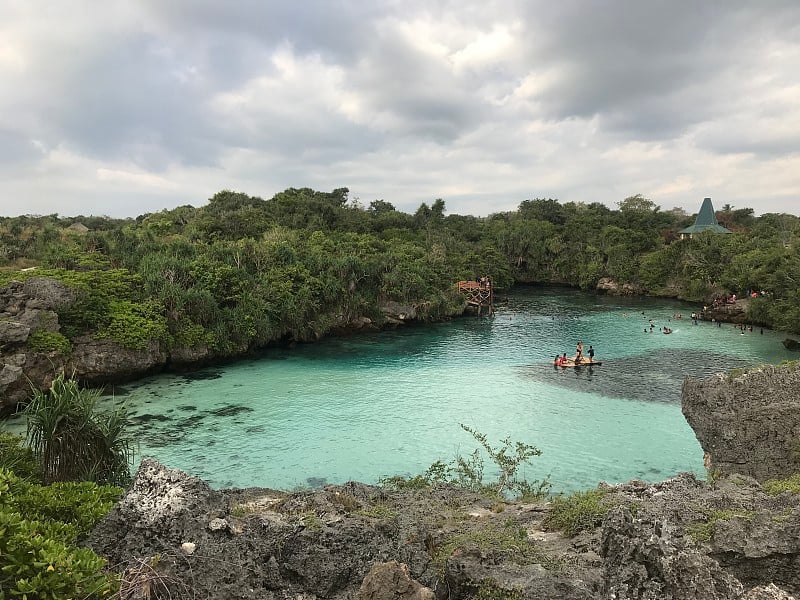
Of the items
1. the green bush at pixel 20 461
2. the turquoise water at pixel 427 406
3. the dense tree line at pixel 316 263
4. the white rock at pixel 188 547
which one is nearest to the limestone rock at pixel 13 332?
the dense tree line at pixel 316 263

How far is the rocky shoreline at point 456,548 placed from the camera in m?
4.04

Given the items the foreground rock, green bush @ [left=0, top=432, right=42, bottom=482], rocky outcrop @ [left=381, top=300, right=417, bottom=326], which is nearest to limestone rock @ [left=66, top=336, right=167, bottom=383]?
green bush @ [left=0, top=432, right=42, bottom=482]

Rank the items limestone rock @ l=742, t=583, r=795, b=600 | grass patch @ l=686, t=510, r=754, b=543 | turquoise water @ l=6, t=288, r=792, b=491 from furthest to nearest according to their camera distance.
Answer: turquoise water @ l=6, t=288, r=792, b=491
grass patch @ l=686, t=510, r=754, b=543
limestone rock @ l=742, t=583, r=795, b=600

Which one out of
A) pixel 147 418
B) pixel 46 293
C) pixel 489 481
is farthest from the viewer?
pixel 46 293

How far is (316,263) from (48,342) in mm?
17236

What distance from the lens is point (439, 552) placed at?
563cm

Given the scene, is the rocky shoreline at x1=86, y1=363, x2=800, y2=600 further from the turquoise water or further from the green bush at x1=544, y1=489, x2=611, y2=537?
the turquoise water

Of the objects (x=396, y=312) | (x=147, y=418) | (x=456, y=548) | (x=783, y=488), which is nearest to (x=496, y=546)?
(x=456, y=548)

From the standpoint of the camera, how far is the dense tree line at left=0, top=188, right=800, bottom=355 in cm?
2442

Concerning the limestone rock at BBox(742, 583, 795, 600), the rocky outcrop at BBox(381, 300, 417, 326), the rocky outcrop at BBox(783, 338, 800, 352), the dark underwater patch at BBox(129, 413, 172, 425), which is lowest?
the dark underwater patch at BBox(129, 413, 172, 425)

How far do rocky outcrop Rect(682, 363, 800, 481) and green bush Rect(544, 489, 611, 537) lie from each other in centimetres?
438

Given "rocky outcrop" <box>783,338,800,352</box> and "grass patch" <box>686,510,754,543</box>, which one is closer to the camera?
"grass patch" <box>686,510,754,543</box>

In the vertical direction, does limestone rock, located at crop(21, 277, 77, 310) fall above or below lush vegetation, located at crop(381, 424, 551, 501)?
above

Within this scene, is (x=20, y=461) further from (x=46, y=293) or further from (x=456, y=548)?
(x=46, y=293)
